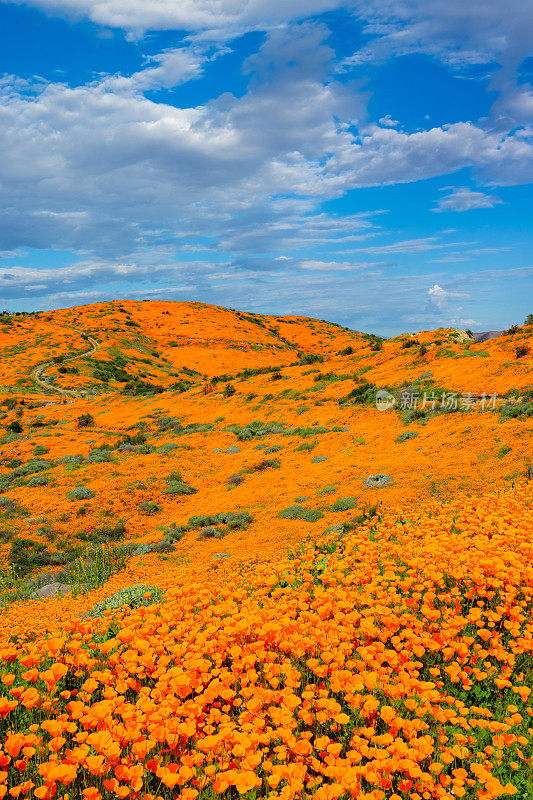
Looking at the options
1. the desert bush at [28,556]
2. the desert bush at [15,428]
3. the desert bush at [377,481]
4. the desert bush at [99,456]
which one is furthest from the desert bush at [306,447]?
the desert bush at [15,428]

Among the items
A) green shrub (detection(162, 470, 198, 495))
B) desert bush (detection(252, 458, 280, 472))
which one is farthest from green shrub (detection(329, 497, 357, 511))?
green shrub (detection(162, 470, 198, 495))

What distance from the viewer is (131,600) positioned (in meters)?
6.71

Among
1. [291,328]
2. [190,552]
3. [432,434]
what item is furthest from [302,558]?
[291,328]

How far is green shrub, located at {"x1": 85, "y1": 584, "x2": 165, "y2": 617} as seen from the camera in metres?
6.53

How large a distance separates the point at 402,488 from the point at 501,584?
6248 mm

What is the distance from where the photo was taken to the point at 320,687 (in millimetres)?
3973

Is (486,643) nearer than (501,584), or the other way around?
(486,643)

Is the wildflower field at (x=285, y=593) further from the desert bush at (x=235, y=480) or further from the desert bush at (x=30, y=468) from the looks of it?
the desert bush at (x=235, y=480)

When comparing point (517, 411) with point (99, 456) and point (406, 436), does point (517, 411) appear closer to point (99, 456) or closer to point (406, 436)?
point (406, 436)

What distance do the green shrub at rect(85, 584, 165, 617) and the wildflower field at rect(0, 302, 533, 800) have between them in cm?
4

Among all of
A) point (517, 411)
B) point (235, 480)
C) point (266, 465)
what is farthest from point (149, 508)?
point (517, 411)

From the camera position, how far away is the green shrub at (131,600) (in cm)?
653

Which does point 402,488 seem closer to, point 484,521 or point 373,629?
point 484,521

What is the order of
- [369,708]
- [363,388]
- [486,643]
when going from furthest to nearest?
[363,388] → [486,643] → [369,708]
